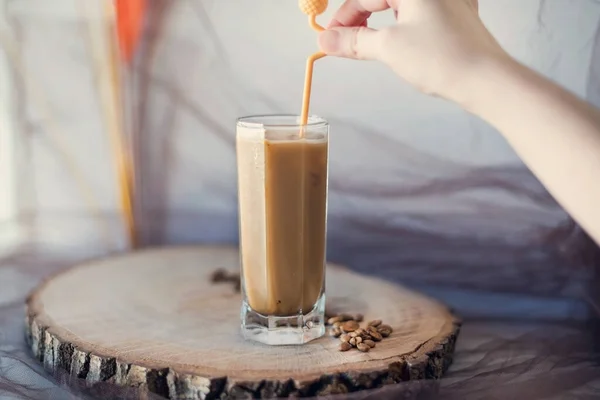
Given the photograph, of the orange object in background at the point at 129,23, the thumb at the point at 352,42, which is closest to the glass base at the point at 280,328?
the thumb at the point at 352,42

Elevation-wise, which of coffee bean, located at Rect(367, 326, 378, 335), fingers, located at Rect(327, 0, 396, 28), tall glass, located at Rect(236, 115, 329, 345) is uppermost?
fingers, located at Rect(327, 0, 396, 28)

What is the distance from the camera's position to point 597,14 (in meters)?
1.23

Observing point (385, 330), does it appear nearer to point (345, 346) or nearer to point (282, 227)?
point (345, 346)

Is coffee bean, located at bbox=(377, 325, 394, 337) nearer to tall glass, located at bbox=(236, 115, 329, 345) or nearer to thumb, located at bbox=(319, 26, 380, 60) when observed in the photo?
tall glass, located at bbox=(236, 115, 329, 345)

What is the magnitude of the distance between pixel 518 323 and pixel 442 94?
0.63m

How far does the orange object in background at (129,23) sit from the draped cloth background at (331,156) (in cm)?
3

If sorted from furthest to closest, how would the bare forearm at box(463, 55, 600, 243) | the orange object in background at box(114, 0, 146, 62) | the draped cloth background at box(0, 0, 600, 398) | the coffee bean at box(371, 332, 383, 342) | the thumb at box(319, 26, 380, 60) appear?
→ the orange object in background at box(114, 0, 146, 62)
the draped cloth background at box(0, 0, 600, 398)
the coffee bean at box(371, 332, 383, 342)
the thumb at box(319, 26, 380, 60)
the bare forearm at box(463, 55, 600, 243)

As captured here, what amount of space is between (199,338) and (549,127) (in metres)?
0.60

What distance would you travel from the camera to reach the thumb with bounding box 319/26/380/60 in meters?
0.89

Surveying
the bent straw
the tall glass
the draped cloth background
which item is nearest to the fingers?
the bent straw

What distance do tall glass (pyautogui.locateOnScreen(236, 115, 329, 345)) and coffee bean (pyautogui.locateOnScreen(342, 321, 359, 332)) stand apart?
1.5 inches

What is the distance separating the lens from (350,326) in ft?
3.42

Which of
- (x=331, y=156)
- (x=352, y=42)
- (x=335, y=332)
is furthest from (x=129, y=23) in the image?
(x=335, y=332)

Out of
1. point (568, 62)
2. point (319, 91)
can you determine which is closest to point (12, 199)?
point (319, 91)
